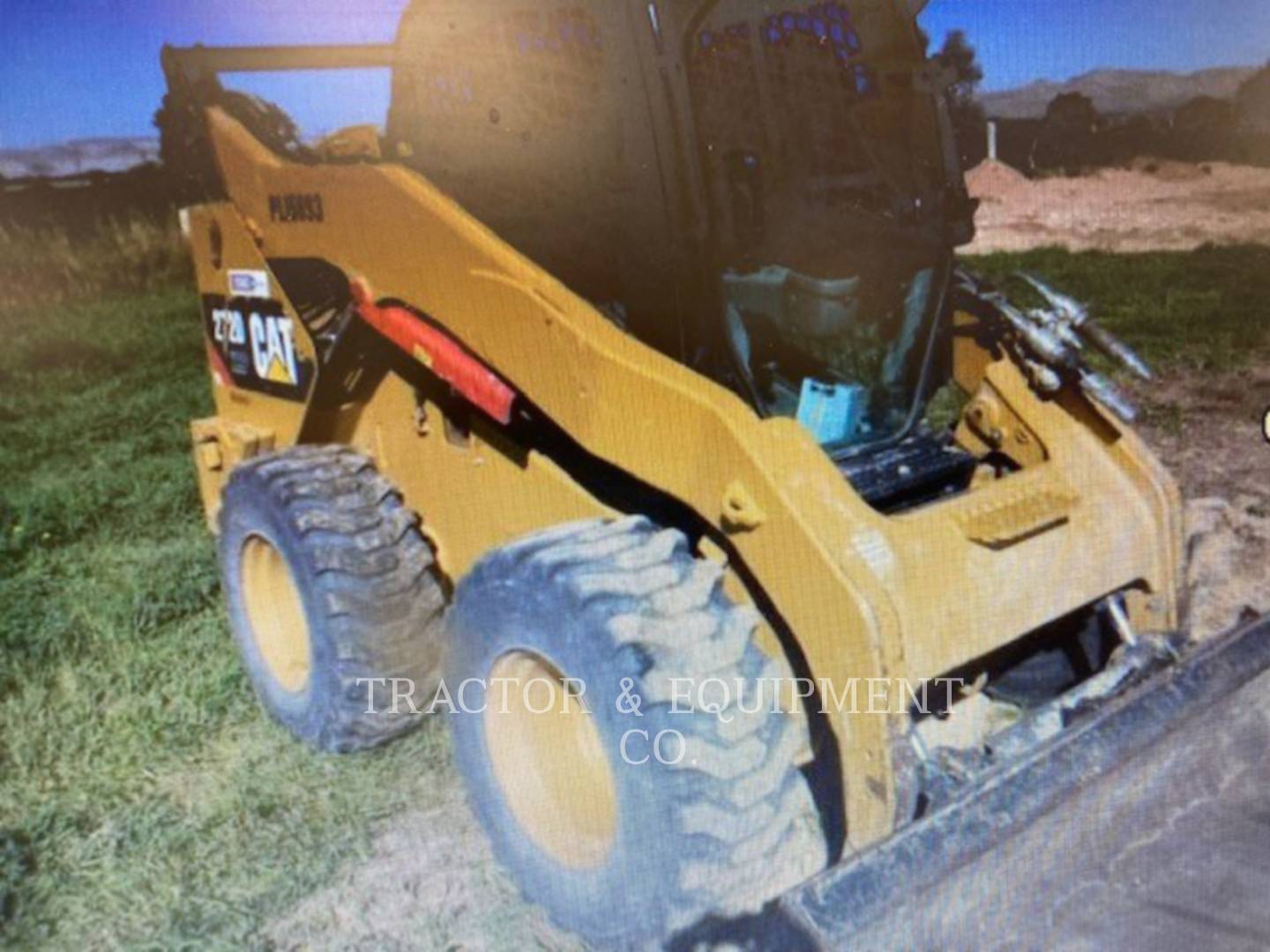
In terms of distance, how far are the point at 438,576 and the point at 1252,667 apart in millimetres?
1819

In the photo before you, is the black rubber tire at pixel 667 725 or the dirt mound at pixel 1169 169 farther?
the dirt mound at pixel 1169 169

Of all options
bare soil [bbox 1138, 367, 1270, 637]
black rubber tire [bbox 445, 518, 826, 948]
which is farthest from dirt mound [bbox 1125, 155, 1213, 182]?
black rubber tire [bbox 445, 518, 826, 948]

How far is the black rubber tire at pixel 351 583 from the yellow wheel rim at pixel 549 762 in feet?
1.55

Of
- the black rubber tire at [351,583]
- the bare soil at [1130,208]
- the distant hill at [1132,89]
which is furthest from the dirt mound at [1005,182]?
the black rubber tire at [351,583]

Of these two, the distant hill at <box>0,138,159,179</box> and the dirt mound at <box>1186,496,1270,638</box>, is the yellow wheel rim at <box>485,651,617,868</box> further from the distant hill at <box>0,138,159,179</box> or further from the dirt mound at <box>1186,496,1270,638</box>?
the dirt mound at <box>1186,496,1270,638</box>

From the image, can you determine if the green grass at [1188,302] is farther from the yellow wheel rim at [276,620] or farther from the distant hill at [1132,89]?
the yellow wheel rim at [276,620]

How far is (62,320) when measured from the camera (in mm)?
7582

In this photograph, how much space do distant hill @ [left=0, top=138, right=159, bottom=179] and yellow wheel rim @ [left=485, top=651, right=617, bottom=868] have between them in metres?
1.71

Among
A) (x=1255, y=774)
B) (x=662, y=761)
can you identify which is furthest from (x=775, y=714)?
(x=1255, y=774)

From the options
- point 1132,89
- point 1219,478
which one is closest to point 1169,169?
point 1219,478

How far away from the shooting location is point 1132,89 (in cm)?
351

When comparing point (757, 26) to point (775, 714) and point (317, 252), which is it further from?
point (775, 714)

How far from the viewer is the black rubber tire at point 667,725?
1861 millimetres

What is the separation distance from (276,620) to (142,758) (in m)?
0.50
